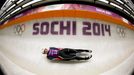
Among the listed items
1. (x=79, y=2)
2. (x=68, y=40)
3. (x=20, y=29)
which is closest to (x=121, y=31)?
(x=79, y=2)

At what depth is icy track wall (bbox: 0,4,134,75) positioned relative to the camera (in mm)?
11695

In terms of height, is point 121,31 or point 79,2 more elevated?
point 79,2

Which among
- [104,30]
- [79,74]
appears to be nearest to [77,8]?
[104,30]

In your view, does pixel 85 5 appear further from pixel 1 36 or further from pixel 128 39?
pixel 1 36

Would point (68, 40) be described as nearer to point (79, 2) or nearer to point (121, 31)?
point (79, 2)

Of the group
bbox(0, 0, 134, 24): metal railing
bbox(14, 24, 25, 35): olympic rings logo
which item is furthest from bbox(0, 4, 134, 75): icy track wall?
bbox(0, 0, 134, 24): metal railing

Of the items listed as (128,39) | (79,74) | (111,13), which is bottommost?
(79,74)

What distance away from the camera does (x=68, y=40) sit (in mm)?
11883

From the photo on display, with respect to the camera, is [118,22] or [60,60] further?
[118,22]

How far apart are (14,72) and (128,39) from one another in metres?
3.85

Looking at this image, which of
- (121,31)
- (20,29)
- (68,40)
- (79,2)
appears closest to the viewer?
(68,40)

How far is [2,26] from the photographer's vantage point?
42.5ft

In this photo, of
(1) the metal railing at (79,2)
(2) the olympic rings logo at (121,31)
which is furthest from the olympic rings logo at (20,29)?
(2) the olympic rings logo at (121,31)

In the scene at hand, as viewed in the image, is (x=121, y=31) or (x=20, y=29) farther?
(x=121, y=31)
